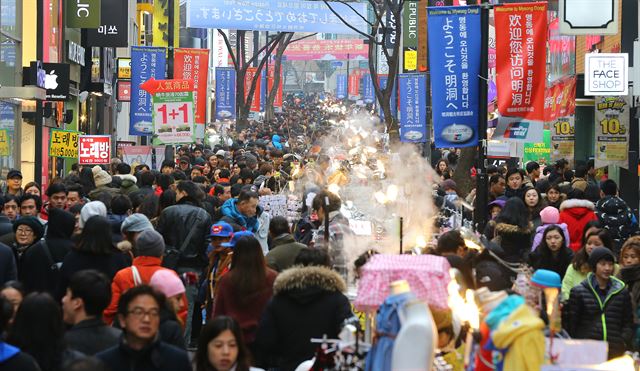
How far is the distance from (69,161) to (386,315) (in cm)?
2673

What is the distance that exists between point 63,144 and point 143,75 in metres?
8.91

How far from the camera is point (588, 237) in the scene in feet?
34.3

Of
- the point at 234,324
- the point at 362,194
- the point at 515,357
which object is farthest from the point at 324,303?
the point at 362,194

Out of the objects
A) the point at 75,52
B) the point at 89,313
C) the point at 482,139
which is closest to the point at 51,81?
the point at 75,52

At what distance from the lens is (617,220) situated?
14.8 metres

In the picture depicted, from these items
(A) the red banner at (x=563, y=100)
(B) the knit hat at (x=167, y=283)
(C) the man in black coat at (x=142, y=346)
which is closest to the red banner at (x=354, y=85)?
(A) the red banner at (x=563, y=100)

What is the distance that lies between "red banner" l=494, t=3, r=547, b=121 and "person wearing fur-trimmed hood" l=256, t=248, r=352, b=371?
8794 mm

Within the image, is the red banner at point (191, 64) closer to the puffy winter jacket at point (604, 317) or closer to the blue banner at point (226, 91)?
the blue banner at point (226, 91)

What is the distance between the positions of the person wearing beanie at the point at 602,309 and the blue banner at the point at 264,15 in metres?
40.5

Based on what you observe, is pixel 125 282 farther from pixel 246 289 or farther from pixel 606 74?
pixel 606 74

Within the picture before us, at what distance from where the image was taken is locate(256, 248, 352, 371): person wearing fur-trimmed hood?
7.44m

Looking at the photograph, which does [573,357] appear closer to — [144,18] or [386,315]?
[386,315]

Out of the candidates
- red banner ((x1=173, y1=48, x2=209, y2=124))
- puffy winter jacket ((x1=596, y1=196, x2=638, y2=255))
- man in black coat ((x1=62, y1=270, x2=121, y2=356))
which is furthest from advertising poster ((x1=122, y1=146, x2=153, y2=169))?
man in black coat ((x1=62, y1=270, x2=121, y2=356))

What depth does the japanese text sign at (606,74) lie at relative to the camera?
66.4 ft
